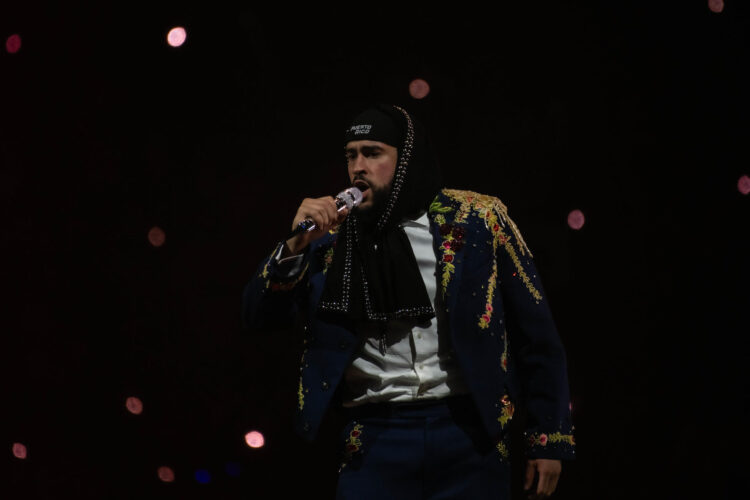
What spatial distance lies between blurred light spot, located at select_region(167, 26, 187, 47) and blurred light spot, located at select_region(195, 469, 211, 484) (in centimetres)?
138

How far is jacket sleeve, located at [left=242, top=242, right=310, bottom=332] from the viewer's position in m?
1.68


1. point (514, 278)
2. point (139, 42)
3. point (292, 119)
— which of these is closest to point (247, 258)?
point (292, 119)

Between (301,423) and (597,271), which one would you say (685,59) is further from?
(301,423)

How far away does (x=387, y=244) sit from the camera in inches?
69.2

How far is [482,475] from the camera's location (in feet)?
5.44

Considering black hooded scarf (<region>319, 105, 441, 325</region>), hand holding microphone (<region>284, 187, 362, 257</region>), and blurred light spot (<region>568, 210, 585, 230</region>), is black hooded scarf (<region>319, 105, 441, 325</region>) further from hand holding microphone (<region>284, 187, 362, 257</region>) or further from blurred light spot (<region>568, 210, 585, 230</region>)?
blurred light spot (<region>568, 210, 585, 230</region>)

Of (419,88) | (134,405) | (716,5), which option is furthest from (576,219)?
(134,405)

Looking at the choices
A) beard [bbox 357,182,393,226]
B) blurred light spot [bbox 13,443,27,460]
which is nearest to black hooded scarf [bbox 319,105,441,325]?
beard [bbox 357,182,393,226]

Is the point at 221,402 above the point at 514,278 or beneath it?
beneath

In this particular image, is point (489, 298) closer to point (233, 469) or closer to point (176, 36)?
point (233, 469)

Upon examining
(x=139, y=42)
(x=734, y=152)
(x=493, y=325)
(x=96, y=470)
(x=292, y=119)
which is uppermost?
(x=139, y=42)

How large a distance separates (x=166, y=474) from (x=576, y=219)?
1.56 m

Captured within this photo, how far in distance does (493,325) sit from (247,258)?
990 millimetres

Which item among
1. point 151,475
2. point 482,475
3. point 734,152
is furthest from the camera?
point 151,475
